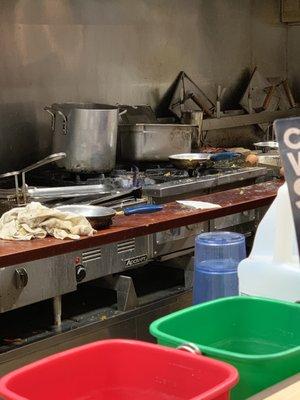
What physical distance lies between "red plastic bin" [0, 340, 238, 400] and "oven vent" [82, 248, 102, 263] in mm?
1658

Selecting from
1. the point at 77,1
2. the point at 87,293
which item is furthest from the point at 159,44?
the point at 87,293

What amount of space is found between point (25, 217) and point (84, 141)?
4.13 feet

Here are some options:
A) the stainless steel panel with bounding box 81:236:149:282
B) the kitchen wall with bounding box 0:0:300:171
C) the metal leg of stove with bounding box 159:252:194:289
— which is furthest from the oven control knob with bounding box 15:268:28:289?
the kitchen wall with bounding box 0:0:300:171

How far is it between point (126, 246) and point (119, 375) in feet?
6.16

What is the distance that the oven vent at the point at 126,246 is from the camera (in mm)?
3287

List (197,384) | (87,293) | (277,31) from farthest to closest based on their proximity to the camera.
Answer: (277,31)
(87,293)
(197,384)

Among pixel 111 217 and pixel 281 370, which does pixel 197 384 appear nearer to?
Result: pixel 281 370

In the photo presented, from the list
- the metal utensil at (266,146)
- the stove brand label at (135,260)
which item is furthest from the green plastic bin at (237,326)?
the metal utensil at (266,146)

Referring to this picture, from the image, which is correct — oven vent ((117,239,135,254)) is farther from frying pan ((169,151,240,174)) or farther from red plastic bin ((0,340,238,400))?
red plastic bin ((0,340,238,400))

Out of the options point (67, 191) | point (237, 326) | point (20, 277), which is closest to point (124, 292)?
point (20, 277)

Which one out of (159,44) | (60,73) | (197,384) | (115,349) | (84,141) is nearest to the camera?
(197,384)

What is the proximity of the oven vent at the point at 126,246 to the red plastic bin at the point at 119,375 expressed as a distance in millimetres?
1816

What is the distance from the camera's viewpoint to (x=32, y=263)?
2885 mm

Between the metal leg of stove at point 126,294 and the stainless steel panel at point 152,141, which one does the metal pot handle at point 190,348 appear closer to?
the metal leg of stove at point 126,294
